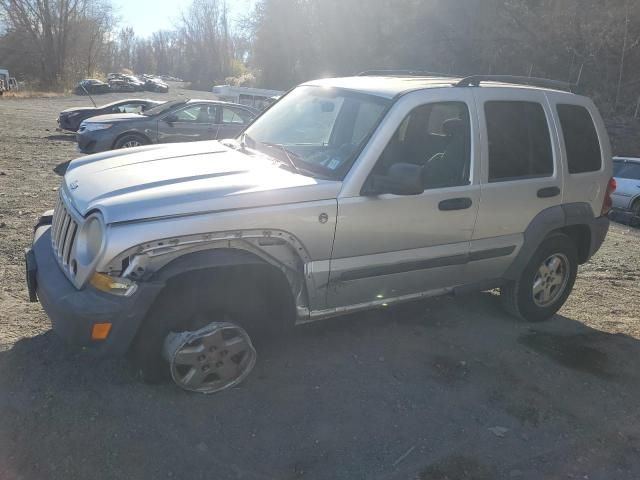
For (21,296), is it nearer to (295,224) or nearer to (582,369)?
(295,224)

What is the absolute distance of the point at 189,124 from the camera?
12.7 m

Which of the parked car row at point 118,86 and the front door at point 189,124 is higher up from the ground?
the parked car row at point 118,86

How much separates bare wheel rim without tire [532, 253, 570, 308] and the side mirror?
1.82 metres

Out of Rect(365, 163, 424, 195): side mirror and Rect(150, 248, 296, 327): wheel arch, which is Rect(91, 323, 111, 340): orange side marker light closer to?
Rect(150, 248, 296, 327): wheel arch

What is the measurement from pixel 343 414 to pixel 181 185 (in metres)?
1.67

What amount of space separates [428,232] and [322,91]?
4.70 feet

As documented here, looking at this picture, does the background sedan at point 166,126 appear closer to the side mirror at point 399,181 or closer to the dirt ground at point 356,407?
the dirt ground at point 356,407

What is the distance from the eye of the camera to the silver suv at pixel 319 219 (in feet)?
10.0

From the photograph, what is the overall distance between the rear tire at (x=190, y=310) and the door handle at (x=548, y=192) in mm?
2448

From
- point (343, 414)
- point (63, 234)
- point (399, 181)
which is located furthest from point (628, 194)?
point (63, 234)

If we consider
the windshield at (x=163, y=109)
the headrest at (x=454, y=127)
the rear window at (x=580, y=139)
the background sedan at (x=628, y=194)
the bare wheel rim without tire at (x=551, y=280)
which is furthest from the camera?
the background sedan at (x=628, y=194)

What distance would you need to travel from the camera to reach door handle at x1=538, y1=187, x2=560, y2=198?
4484mm

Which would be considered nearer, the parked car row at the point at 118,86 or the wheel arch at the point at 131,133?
the wheel arch at the point at 131,133

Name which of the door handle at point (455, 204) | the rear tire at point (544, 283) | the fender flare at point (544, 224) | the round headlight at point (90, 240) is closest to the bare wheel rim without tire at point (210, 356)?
the round headlight at point (90, 240)
